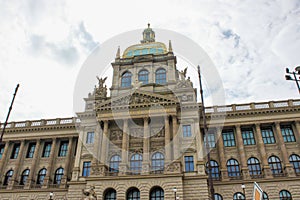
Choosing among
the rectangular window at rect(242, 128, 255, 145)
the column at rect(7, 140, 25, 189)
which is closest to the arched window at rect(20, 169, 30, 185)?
the column at rect(7, 140, 25, 189)

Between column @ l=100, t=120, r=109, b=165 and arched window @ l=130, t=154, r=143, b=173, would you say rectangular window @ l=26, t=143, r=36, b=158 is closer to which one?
column @ l=100, t=120, r=109, b=165

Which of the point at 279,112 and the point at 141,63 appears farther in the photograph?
the point at 141,63

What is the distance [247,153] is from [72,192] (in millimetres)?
25426

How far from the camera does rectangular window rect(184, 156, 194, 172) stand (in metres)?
35.6

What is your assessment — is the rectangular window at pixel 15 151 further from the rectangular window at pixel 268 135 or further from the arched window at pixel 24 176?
the rectangular window at pixel 268 135

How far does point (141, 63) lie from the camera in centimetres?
5044

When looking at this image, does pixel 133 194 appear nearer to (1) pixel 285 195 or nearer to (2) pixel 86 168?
(2) pixel 86 168

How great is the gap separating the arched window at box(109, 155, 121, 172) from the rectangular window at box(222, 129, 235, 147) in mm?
16448

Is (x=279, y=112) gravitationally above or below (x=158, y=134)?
above

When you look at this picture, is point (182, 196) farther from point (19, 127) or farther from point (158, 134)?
point (19, 127)

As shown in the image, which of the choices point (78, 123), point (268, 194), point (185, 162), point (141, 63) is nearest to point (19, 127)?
point (78, 123)

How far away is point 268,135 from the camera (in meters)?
41.1

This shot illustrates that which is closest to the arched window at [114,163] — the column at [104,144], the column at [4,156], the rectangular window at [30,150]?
the column at [104,144]

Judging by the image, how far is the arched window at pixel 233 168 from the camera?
38812 millimetres
